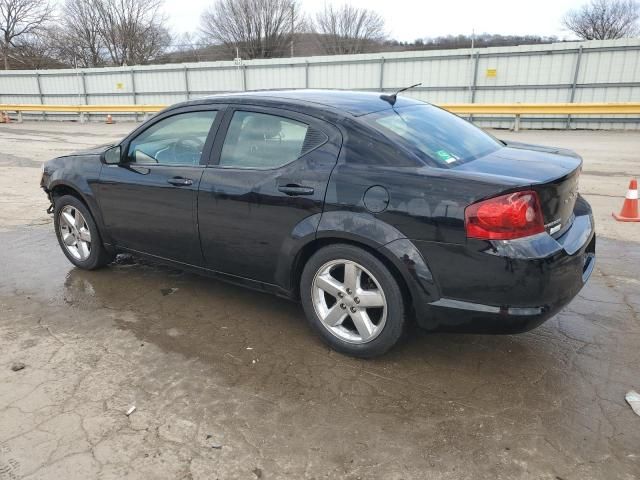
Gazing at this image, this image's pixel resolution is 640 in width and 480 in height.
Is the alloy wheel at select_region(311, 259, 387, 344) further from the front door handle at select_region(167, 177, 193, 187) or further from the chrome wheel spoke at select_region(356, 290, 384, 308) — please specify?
the front door handle at select_region(167, 177, 193, 187)

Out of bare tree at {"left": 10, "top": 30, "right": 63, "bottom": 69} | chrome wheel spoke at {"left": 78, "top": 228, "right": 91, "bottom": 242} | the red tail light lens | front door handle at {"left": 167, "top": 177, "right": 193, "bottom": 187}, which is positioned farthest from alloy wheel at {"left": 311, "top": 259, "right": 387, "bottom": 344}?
bare tree at {"left": 10, "top": 30, "right": 63, "bottom": 69}

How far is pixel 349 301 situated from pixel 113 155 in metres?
2.48

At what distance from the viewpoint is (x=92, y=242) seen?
4758 millimetres

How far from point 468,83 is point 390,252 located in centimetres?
1799

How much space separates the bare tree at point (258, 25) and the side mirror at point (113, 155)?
46691 mm

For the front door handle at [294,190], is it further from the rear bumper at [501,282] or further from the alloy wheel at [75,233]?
the alloy wheel at [75,233]

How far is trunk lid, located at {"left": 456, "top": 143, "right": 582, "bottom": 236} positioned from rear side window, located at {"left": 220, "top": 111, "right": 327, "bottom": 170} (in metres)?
1.02

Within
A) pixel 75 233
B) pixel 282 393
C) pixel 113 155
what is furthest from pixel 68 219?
pixel 282 393

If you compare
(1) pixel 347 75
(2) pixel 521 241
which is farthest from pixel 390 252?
(1) pixel 347 75

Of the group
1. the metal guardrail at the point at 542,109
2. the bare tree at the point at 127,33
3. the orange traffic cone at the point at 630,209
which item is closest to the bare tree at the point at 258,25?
the bare tree at the point at 127,33

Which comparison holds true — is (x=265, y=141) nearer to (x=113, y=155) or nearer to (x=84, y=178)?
(x=113, y=155)

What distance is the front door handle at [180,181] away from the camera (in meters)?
3.85

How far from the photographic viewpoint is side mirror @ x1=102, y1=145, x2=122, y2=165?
4.34 meters

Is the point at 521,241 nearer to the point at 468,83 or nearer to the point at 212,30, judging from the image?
the point at 468,83
